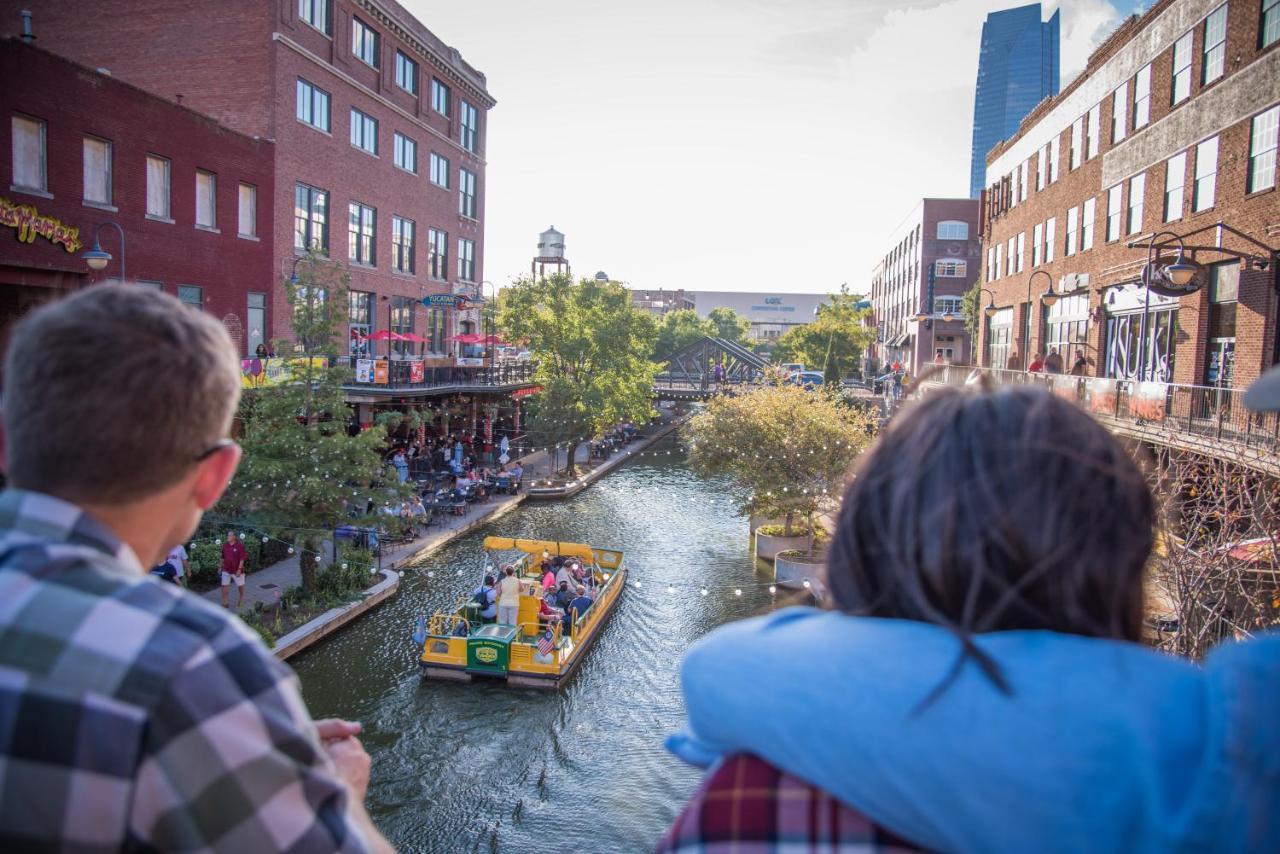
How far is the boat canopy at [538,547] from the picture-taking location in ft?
70.8

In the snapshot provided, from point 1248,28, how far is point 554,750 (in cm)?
2162

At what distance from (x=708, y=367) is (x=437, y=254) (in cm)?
3529

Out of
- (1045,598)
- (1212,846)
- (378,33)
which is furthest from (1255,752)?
(378,33)

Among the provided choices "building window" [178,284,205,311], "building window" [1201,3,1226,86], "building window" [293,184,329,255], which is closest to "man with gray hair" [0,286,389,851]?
"building window" [1201,3,1226,86]

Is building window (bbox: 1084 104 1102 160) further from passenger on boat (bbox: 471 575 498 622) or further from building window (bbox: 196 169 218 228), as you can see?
building window (bbox: 196 169 218 228)

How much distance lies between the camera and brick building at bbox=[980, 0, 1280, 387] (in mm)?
20141

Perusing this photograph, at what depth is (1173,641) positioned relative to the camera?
11.1m

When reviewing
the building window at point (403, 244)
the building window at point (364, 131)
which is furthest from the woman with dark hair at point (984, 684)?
the building window at point (403, 244)

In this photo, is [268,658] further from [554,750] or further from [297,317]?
[297,317]

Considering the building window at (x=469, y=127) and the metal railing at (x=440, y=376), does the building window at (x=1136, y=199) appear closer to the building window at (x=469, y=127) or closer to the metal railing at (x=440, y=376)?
the metal railing at (x=440, y=376)

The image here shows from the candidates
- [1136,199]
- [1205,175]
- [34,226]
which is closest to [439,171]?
[34,226]

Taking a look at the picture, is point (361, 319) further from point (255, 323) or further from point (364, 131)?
point (255, 323)

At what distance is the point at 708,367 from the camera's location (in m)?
76.4

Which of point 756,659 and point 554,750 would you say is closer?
point 756,659
